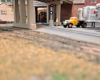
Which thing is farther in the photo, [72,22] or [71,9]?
[71,9]

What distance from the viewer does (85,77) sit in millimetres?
3436

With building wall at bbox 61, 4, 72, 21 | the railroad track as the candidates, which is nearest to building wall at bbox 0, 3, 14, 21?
building wall at bbox 61, 4, 72, 21

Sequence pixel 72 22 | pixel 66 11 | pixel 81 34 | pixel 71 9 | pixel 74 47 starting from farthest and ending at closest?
pixel 66 11 → pixel 71 9 → pixel 72 22 → pixel 81 34 → pixel 74 47

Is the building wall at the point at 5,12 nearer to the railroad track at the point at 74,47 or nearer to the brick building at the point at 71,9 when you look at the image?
the brick building at the point at 71,9

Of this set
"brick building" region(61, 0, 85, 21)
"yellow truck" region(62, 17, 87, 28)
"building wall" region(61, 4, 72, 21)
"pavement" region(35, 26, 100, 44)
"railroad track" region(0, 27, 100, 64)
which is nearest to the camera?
"railroad track" region(0, 27, 100, 64)

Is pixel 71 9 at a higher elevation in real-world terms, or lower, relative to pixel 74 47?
higher

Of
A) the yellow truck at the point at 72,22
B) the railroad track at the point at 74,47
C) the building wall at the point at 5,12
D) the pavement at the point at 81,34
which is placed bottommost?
the railroad track at the point at 74,47

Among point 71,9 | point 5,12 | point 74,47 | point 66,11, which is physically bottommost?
point 74,47

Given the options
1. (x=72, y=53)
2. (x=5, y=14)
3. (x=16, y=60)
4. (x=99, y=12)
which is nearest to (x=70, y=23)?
(x=99, y=12)

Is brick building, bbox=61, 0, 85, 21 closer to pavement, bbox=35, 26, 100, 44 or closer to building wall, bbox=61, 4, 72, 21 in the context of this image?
building wall, bbox=61, 4, 72, 21

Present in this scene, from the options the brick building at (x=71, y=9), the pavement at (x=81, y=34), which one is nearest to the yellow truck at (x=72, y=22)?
the pavement at (x=81, y=34)

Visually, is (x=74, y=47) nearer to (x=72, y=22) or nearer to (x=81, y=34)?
(x=81, y=34)

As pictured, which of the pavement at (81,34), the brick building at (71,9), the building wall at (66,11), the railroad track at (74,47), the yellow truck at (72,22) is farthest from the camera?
the building wall at (66,11)

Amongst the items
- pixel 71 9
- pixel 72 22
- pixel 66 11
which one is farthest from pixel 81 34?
pixel 66 11
